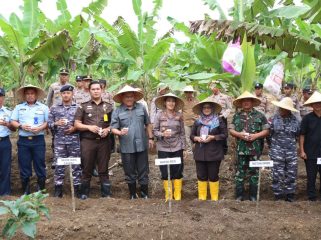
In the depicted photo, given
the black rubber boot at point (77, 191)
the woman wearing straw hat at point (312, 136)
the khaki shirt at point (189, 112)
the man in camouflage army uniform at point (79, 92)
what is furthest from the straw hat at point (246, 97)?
the man in camouflage army uniform at point (79, 92)

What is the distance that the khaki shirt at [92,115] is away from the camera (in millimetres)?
5535

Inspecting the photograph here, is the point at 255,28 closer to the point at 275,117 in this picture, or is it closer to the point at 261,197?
the point at 275,117

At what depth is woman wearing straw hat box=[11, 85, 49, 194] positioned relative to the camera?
5648mm

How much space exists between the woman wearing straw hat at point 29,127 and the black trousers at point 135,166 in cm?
121

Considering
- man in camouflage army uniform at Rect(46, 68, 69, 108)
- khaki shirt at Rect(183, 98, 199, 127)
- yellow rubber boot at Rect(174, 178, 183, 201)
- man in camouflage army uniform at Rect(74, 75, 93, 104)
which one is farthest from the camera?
khaki shirt at Rect(183, 98, 199, 127)

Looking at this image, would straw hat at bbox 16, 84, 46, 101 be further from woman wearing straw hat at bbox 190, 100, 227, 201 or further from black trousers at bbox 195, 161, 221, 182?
black trousers at bbox 195, 161, 221, 182

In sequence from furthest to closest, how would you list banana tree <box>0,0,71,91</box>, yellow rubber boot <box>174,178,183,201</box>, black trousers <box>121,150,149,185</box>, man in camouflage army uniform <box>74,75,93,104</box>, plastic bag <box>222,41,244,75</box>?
man in camouflage army uniform <box>74,75,93,104</box> → banana tree <box>0,0,71,91</box> → yellow rubber boot <box>174,178,183,201</box> → black trousers <box>121,150,149,185</box> → plastic bag <box>222,41,244,75</box>

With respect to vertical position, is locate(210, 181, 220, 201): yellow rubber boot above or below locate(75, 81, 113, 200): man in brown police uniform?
below

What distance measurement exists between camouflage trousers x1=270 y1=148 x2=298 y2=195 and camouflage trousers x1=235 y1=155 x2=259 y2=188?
27 cm

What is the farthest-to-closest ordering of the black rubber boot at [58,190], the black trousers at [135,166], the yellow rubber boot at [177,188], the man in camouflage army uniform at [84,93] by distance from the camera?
the man in camouflage army uniform at [84,93] < the black rubber boot at [58,190] < the yellow rubber boot at [177,188] < the black trousers at [135,166]

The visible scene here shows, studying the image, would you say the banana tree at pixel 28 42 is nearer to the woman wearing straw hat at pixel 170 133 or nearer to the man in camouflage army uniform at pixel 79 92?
the man in camouflage army uniform at pixel 79 92

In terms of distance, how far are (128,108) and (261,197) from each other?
253cm

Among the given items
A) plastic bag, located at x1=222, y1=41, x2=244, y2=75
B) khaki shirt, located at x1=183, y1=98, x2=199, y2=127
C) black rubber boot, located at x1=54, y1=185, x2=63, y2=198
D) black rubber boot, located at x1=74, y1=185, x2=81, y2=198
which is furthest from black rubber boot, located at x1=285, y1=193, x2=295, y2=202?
black rubber boot, located at x1=54, y1=185, x2=63, y2=198

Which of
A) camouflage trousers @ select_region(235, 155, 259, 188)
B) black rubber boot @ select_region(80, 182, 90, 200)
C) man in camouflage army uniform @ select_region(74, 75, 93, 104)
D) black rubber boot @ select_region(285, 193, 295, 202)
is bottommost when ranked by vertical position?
black rubber boot @ select_region(285, 193, 295, 202)
